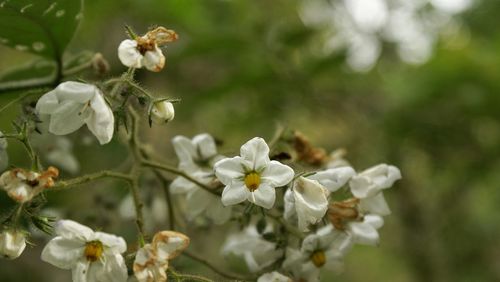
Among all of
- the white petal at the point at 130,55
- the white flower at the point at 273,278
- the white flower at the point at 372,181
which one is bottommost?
the white flower at the point at 273,278

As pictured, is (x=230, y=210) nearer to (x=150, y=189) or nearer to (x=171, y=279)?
(x=171, y=279)

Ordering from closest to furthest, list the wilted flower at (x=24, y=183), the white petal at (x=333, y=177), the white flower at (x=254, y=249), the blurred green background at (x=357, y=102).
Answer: the wilted flower at (x=24, y=183)
the white petal at (x=333, y=177)
the white flower at (x=254, y=249)
the blurred green background at (x=357, y=102)

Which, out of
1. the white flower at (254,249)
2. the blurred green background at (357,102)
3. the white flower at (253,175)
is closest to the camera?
the white flower at (253,175)

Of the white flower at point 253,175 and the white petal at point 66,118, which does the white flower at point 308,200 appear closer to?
the white flower at point 253,175

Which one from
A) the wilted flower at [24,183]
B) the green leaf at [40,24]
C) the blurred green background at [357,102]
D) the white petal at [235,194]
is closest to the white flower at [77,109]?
the wilted flower at [24,183]

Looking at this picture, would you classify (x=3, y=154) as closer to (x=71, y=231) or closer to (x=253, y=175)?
A: (x=71, y=231)

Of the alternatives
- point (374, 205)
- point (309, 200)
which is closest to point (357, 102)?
point (374, 205)
